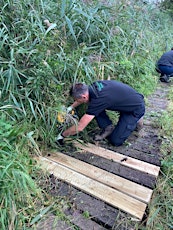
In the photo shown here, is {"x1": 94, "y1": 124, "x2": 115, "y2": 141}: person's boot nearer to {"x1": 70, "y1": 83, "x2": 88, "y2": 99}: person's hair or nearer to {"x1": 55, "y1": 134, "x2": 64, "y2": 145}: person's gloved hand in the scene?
{"x1": 55, "y1": 134, "x2": 64, "y2": 145}: person's gloved hand

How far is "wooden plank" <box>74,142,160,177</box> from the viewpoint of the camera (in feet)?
6.70

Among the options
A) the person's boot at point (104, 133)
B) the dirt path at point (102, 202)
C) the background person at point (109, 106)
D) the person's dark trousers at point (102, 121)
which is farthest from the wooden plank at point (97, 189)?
the person's dark trousers at point (102, 121)

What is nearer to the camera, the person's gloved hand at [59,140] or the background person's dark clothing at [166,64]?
the person's gloved hand at [59,140]

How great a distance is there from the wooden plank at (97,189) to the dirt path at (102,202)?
1.5 inches

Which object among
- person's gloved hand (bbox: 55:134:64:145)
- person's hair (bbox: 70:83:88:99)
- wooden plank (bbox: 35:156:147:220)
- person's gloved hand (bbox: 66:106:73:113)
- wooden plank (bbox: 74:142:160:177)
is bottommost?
wooden plank (bbox: 74:142:160:177)

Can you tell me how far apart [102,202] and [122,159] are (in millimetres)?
600

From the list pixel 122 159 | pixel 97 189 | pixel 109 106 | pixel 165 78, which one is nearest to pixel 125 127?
pixel 109 106

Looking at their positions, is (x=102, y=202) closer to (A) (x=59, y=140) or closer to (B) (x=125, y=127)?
(A) (x=59, y=140)

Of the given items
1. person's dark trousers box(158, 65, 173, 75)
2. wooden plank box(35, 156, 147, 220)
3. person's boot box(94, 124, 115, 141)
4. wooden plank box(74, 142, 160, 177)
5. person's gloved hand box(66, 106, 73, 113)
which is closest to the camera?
wooden plank box(35, 156, 147, 220)

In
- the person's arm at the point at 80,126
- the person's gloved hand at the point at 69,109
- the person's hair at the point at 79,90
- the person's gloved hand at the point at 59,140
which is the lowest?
the person's gloved hand at the point at 59,140

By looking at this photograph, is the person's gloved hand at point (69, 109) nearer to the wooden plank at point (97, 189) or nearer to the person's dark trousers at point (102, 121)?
the person's dark trousers at point (102, 121)

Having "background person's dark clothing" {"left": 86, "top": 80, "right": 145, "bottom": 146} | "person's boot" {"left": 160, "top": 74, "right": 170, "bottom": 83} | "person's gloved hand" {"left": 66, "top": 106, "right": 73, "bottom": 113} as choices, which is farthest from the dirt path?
"person's boot" {"left": 160, "top": 74, "right": 170, "bottom": 83}

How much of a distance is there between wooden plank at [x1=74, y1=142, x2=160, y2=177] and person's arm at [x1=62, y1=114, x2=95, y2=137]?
0.58 ft

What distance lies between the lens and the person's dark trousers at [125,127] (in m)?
2.47
